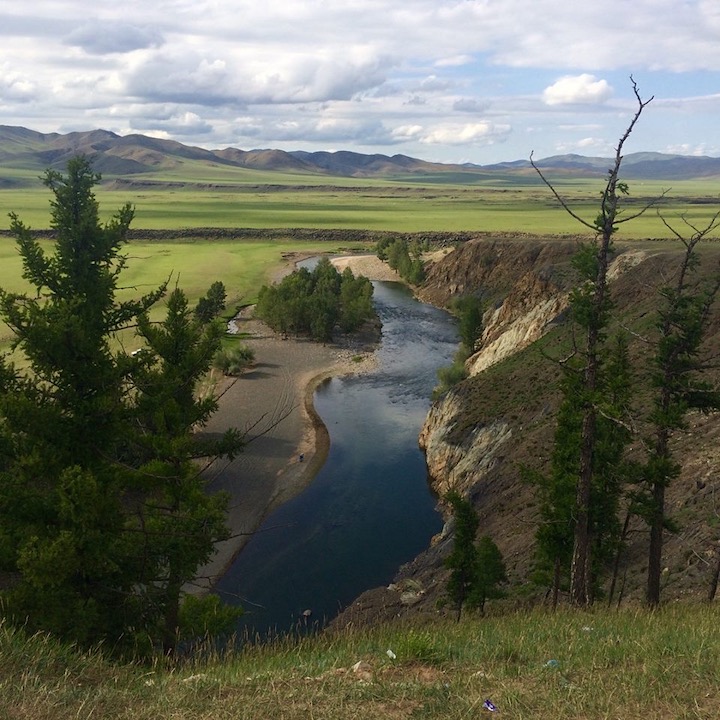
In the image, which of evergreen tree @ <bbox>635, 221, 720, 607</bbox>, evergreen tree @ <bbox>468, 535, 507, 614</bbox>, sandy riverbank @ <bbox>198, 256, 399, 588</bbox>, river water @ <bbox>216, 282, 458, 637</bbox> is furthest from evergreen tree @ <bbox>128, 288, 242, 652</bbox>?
evergreen tree @ <bbox>635, 221, 720, 607</bbox>

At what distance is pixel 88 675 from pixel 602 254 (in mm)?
12735

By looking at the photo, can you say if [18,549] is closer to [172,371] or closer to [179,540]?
[179,540]

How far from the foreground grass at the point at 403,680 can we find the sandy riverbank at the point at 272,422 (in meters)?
10.4

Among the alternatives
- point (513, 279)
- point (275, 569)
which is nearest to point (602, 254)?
point (275, 569)

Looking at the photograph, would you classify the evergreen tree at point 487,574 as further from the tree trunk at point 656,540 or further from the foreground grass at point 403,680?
the foreground grass at point 403,680

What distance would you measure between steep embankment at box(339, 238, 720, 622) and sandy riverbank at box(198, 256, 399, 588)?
345 inches

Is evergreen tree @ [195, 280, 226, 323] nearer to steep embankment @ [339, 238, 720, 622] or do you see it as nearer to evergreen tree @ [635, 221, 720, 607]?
steep embankment @ [339, 238, 720, 622]

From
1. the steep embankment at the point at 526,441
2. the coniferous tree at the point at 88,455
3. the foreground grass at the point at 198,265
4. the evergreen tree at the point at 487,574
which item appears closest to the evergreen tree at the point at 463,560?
the evergreen tree at the point at 487,574

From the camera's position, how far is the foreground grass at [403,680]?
7.80 meters

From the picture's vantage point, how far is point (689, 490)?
81.4 feet

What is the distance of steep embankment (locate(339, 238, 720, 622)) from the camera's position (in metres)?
22.5

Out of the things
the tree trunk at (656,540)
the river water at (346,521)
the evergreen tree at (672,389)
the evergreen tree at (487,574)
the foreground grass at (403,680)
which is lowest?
the river water at (346,521)

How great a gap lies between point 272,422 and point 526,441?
21097mm

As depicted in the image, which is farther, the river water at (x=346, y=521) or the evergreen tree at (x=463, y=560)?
the river water at (x=346, y=521)
